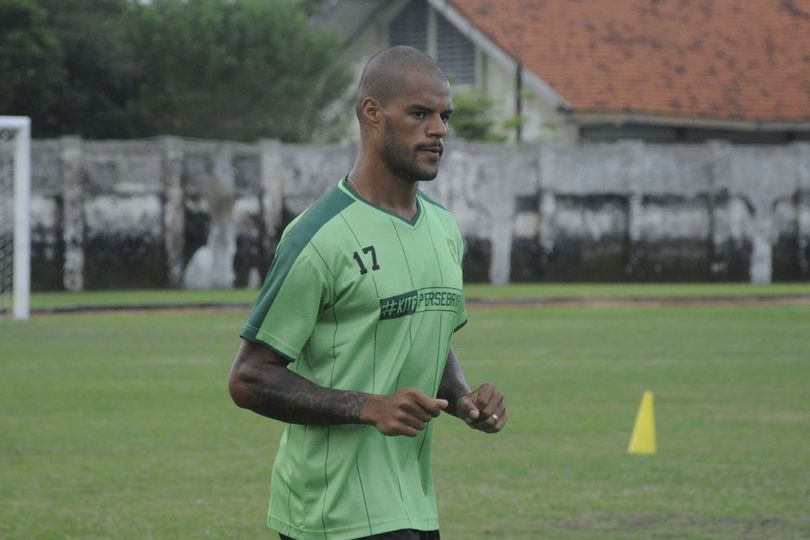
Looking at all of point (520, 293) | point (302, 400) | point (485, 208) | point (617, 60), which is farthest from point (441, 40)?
point (302, 400)

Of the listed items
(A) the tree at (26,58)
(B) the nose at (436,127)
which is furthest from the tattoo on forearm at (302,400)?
(A) the tree at (26,58)

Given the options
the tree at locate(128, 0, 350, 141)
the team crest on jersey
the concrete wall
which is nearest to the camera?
the team crest on jersey

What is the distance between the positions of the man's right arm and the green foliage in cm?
3627

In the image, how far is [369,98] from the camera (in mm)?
4781

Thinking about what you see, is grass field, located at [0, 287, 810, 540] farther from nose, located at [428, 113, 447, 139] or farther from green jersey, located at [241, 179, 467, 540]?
nose, located at [428, 113, 447, 139]

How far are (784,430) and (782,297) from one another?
16923 mm

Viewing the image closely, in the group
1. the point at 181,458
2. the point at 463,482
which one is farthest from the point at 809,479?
the point at 181,458

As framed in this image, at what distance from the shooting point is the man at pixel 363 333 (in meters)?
4.64

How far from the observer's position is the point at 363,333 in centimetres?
468

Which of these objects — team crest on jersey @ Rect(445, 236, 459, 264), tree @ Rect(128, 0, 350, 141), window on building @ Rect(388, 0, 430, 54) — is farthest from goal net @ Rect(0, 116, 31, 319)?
team crest on jersey @ Rect(445, 236, 459, 264)

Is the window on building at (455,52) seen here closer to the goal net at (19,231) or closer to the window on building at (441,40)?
the window on building at (441,40)

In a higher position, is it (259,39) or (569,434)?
(259,39)

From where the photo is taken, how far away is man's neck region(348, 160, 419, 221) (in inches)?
189

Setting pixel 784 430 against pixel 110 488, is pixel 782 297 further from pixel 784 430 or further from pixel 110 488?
pixel 110 488
